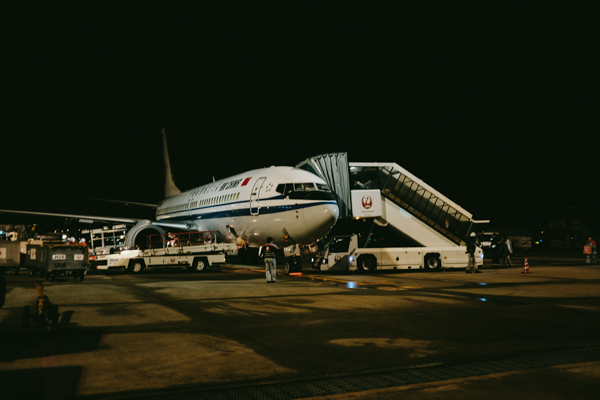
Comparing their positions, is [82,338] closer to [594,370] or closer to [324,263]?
[594,370]

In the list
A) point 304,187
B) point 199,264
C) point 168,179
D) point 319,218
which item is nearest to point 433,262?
point 319,218

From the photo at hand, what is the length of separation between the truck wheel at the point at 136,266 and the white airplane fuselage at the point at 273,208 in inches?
163

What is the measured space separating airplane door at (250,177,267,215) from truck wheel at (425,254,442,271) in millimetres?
7520

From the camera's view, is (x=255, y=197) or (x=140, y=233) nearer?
(x=255, y=197)

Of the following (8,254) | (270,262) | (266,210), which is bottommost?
(270,262)

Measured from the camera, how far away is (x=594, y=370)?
17.2 feet

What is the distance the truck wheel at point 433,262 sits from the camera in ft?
69.6

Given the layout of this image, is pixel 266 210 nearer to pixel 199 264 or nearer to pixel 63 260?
pixel 199 264

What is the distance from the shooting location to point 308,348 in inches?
255

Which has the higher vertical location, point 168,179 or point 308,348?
point 168,179

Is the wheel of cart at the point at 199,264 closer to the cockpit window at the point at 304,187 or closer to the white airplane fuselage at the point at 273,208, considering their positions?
the white airplane fuselage at the point at 273,208

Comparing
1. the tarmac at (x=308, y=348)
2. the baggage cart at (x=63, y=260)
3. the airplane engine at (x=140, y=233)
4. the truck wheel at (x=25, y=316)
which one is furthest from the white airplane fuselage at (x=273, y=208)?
the truck wheel at (x=25, y=316)

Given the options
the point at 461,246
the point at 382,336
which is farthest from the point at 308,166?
the point at 382,336

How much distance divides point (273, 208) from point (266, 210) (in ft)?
1.44
